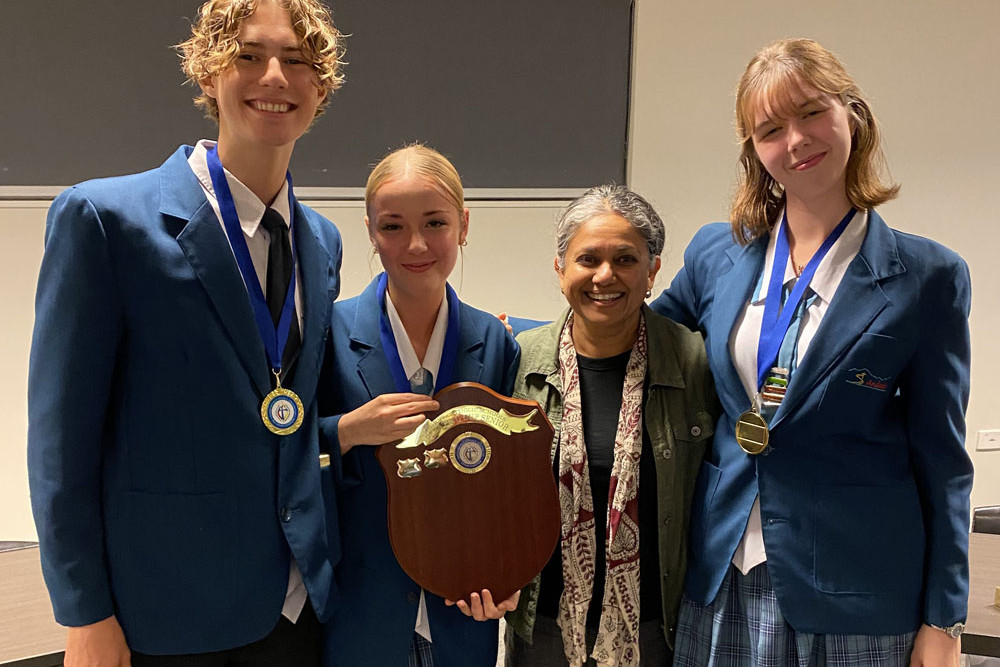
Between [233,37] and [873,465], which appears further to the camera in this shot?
[873,465]

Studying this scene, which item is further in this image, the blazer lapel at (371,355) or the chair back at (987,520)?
the chair back at (987,520)

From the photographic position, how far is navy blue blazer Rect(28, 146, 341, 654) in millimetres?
1278

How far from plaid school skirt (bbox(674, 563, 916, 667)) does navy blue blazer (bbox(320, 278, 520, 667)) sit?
1.60 feet

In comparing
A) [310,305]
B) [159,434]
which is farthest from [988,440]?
[159,434]

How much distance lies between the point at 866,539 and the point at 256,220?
1.38 metres

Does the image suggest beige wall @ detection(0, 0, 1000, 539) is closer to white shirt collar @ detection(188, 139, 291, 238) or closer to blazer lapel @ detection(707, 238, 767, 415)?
blazer lapel @ detection(707, 238, 767, 415)

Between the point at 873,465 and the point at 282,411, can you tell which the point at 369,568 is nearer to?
the point at 282,411

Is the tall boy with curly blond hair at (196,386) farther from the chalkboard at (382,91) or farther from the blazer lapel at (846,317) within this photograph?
the chalkboard at (382,91)

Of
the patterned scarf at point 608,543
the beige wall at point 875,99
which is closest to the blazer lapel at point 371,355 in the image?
the patterned scarf at point 608,543

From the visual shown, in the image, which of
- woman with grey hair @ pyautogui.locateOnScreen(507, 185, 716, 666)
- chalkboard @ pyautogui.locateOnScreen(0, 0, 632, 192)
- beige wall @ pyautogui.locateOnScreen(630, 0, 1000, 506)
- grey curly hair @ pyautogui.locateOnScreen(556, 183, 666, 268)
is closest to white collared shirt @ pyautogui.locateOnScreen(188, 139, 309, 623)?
woman with grey hair @ pyautogui.locateOnScreen(507, 185, 716, 666)

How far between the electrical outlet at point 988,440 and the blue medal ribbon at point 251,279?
4151 mm

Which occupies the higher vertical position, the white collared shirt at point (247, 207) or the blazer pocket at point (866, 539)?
the white collared shirt at point (247, 207)

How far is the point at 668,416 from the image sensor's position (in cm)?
175

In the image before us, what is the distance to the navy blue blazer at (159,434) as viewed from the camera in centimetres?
128
